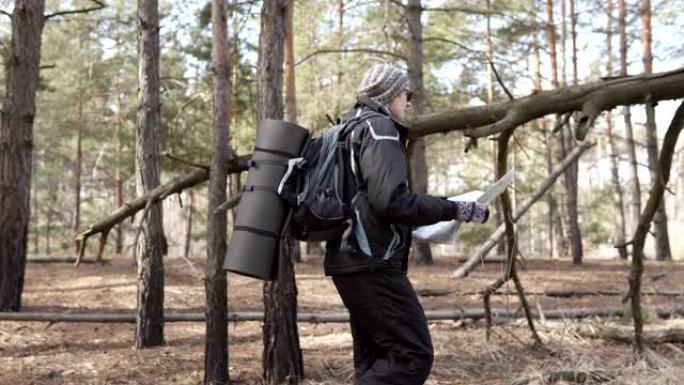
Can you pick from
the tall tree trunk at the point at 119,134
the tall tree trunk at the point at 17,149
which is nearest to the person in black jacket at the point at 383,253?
the tall tree trunk at the point at 17,149

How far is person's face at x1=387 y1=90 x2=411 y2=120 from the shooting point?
3498mm

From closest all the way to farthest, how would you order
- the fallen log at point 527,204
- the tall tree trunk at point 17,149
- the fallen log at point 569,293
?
the fallen log at point 527,204
the tall tree trunk at point 17,149
the fallen log at point 569,293

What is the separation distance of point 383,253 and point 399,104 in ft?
2.63

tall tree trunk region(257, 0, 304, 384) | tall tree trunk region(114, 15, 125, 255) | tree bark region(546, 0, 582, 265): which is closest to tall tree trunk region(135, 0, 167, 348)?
tall tree trunk region(257, 0, 304, 384)

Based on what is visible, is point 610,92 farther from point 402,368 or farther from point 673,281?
point 673,281

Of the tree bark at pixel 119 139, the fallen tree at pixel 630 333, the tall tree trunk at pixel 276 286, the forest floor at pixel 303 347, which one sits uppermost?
the tree bark at pixel 119 139

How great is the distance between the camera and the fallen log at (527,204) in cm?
697

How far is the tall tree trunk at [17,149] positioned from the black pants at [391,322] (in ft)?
24.5

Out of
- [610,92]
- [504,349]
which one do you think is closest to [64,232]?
[504,349]

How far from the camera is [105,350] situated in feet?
25.2

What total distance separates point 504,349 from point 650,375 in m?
1.80

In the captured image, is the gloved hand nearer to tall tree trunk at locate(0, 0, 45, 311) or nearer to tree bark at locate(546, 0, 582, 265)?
tall tree trunk at locate(0, 0, 45, 311)

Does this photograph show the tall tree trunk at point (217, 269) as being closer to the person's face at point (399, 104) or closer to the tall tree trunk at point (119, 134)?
the person's face at point (399, 104)

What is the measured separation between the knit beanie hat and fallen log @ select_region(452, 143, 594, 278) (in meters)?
1.92
